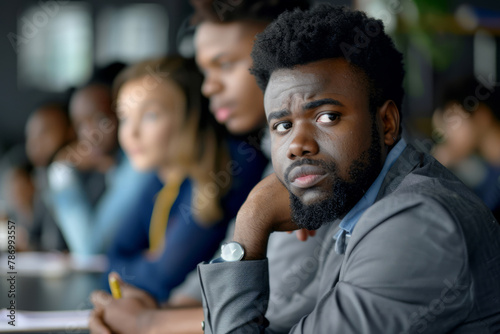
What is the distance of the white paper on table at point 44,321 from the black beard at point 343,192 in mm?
774

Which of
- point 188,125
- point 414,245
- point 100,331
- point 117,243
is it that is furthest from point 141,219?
point 414,245

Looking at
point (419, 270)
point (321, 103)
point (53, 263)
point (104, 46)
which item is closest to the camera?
point (419, 270)

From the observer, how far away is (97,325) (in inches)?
53.5

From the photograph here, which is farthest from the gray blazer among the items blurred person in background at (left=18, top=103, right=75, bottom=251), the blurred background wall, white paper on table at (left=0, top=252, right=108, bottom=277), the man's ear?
the blurred background wall

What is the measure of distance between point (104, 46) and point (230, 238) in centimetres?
330

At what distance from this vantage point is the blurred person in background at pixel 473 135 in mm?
2681

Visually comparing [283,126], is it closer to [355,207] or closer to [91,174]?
[355,207]

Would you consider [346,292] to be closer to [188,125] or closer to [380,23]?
[380,23]

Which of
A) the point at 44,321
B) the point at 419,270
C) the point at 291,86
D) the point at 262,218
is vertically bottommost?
the point at 44,321

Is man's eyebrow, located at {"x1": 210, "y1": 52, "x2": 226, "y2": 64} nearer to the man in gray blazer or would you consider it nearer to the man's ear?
the man in gray blazer

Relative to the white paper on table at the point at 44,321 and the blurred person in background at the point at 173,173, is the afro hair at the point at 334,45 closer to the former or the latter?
the white paper on table at the point at 44,321

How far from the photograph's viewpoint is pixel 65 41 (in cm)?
434

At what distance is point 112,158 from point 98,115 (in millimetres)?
226

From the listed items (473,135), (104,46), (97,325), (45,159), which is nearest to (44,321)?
(97,325)
